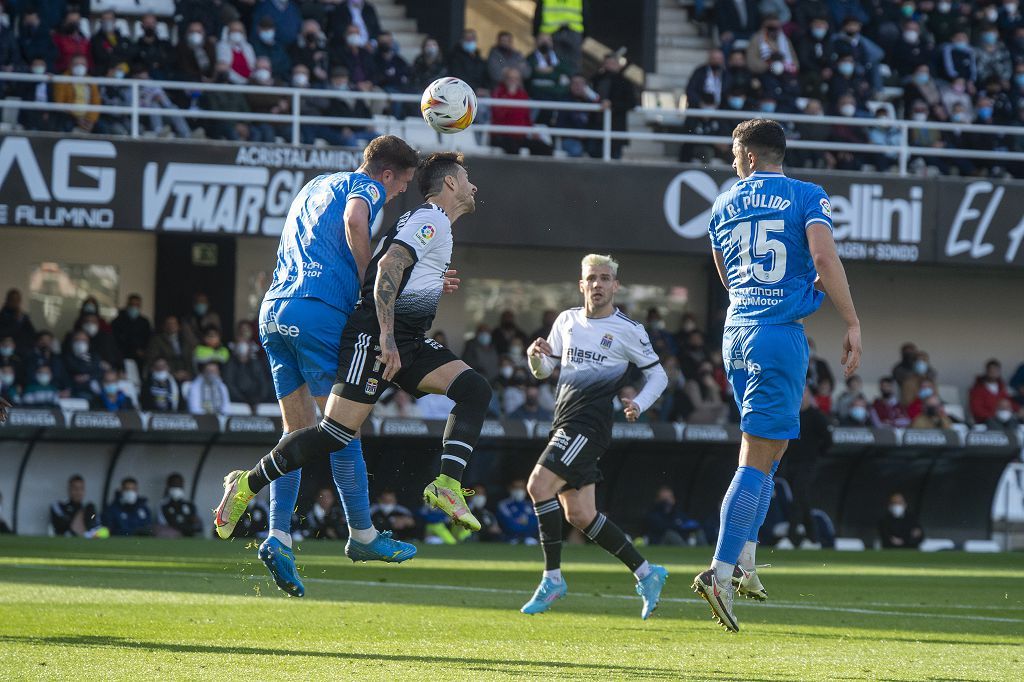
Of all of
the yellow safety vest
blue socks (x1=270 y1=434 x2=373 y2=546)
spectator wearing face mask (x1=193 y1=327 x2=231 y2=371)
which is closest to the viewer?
blue socks (x1=270 y1=434 x2=373 y2=546)

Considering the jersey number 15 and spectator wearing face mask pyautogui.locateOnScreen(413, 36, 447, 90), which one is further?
spectator wearing face mask pyautogui.locateOnScreen(413, 36, 447, 90)

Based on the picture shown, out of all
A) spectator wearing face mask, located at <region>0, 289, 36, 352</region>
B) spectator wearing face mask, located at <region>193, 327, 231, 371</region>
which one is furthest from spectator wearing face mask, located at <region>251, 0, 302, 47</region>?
spectator wearing face mask, located at <region>0, 289, 36, 352</region>

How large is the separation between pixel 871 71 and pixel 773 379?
58.1 ft

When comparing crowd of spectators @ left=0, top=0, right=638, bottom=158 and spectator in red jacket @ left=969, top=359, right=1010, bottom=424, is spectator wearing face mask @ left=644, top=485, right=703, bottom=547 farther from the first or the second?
spectator in red jacket @ left=969, top=359, right=1010, bottom=424

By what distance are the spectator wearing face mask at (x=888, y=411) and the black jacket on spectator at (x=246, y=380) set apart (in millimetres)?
8312

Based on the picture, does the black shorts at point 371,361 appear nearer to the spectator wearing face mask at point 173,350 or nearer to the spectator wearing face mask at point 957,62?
the spectator wearing face mask at point 173,350

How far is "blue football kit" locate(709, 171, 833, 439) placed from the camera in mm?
7262

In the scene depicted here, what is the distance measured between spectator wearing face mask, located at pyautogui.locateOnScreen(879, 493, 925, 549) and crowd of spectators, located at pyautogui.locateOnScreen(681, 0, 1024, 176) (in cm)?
485

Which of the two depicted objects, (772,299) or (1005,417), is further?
(1005,417)

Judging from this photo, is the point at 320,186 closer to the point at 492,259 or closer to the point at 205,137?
the point at 205,137

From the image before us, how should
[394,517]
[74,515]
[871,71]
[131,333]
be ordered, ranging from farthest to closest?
[871,71] < [131,333] < [394,517] < [74,515]

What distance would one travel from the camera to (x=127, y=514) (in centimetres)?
1819

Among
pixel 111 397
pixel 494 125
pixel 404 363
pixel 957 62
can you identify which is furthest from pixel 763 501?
pixel 957 62

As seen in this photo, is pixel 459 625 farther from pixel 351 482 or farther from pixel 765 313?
pixel 765 313
